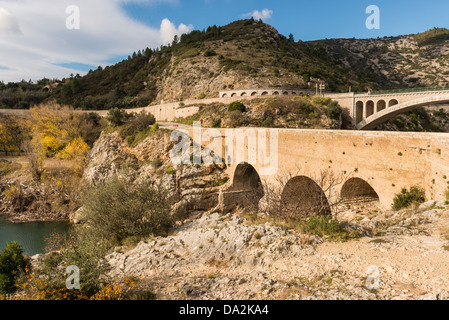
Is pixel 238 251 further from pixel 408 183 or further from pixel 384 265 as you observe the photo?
pixel 408 183

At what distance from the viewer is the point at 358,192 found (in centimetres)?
1069

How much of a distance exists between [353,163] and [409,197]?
2300 millimetres

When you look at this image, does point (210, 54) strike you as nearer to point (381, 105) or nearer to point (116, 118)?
point (116, 118)

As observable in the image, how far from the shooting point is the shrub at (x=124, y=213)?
9.56m

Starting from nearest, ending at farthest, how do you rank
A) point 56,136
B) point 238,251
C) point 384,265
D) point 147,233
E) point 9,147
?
point 384,265
point 238,251
point 147,233
point 56,136
point 9,147

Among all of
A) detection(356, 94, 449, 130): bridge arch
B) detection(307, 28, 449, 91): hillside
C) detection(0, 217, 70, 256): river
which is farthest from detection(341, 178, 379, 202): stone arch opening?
detection(307, 28, 449, 91): hillside

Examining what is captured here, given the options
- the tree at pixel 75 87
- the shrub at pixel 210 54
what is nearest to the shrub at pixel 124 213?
the shrub at pixel 210 54

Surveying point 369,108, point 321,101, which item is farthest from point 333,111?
point 369,108

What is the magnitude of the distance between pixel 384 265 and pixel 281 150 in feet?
31.3

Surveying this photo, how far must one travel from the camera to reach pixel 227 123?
26.2 meters

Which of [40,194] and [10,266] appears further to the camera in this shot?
[40,194]

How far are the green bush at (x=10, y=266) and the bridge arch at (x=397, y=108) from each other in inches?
1090

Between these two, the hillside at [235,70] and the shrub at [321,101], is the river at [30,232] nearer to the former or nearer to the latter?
the hillside at [235,70]
